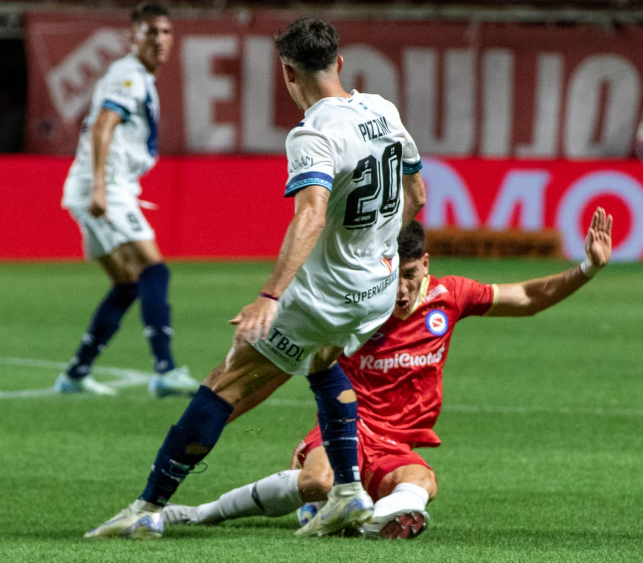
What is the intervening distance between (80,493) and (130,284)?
2.82 meters

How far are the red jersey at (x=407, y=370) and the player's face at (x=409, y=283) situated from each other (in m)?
0.06

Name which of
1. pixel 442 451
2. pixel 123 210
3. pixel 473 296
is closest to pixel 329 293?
pixel 473 296

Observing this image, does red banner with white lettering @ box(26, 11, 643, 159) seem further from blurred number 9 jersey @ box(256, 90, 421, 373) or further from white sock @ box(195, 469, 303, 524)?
blurred number 9 jersey @ box(256, 90, 421, 373)

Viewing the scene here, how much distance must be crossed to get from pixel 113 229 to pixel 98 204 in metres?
0.29

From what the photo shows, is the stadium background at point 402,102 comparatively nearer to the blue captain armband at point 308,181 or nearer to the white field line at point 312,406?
the white field line at point 312,406

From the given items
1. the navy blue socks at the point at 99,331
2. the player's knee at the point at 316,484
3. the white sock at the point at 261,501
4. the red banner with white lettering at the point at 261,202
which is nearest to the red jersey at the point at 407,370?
the player's knee at the point at 316,484

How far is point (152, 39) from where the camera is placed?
801 cm

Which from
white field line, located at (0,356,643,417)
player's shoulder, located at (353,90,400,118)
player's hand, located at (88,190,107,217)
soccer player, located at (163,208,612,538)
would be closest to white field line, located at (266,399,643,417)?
white field line, located at (0,356,643,417)

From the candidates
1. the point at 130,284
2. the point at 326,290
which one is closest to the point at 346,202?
the point at 326,290

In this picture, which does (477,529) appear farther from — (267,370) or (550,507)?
(267,370)

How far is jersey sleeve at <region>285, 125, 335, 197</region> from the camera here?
157 inches

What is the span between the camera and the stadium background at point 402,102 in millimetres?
17766

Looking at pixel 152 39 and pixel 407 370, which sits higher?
pixel 152 39

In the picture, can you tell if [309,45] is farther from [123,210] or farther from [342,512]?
[123,210]
